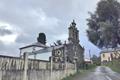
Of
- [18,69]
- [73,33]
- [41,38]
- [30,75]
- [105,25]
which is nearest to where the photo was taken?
[18,69]

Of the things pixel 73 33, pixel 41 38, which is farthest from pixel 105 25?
pixel 41 38

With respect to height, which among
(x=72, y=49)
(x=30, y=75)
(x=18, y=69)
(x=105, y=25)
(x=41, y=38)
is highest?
(x=41, y=38)

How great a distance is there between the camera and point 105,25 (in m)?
45.5

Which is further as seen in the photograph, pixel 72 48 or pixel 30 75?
pixel 72 48

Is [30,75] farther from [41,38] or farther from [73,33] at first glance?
[41,38]

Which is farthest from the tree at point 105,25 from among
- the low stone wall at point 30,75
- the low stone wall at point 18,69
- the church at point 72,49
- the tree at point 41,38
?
the tree at point 41,38

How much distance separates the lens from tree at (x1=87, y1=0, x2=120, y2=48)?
4562 centimetres

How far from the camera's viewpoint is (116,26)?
4584 centimetres

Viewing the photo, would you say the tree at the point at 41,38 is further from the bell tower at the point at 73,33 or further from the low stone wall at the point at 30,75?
the low stone wall at the point at 30,75

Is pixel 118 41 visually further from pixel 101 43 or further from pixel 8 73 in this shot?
pixel 8 73

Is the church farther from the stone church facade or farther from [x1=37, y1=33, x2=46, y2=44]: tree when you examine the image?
[x1=37, y1=33, x2=46, y2=44]: tree

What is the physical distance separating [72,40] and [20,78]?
61.6 m

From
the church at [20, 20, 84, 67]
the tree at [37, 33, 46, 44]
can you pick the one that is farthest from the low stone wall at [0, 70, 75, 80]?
the tree at [37, 33, 46, 44]

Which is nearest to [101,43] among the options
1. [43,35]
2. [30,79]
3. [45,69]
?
[45,69]
